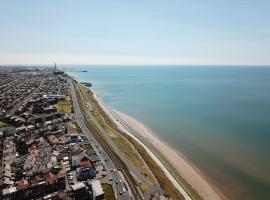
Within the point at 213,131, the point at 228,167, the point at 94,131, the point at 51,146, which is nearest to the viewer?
the point at 228,167

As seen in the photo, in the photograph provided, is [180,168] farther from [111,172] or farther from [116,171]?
[111,172]

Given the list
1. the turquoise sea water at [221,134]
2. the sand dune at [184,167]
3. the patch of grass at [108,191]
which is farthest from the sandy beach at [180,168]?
the patch of grass at [108,191]

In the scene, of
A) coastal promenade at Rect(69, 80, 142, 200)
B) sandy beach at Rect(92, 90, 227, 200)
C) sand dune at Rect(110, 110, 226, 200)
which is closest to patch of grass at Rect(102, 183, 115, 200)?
coastal promenade at Rect(69, 80, 142, 200)

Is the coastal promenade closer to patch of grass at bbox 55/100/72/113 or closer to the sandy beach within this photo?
the sandy beach

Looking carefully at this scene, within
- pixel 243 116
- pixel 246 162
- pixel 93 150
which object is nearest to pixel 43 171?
pixel 93 150

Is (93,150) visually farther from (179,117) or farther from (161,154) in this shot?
(179,117)

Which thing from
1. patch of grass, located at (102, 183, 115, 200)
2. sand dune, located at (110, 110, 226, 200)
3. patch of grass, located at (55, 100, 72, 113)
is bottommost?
sand dune, located at (110, 110, 226, 200)
